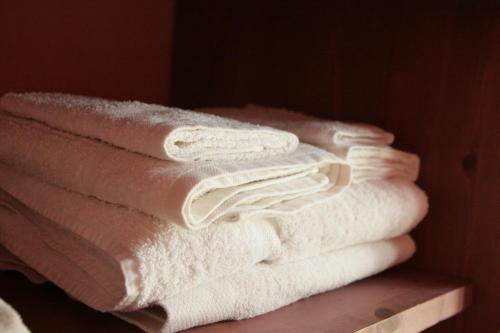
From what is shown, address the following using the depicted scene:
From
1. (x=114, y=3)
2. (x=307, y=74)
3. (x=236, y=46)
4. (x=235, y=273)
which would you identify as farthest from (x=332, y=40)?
(x=235, y=273)

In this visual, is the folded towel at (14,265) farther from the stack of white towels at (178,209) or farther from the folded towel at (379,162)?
the folded towel at (379,162)

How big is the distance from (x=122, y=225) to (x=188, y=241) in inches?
2.2

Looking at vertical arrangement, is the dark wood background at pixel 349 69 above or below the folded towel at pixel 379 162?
above

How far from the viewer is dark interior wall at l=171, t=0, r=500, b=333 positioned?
0.75m

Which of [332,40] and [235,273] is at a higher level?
[332,40]

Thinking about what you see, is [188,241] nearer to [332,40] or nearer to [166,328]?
A: [166,328]

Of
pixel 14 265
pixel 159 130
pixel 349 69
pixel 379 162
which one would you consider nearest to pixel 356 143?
pixel 379 162

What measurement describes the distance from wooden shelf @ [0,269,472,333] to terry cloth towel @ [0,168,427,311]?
0.09 feet

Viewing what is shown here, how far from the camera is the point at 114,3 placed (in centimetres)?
94

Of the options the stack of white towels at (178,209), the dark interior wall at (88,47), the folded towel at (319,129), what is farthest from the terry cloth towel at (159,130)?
the dark interior wall at (88,47)

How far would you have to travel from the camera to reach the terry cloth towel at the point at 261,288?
50 centimetres

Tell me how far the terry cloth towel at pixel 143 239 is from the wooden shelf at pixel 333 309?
0.09 feet

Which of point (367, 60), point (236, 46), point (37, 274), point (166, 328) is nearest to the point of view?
point (166, 328)

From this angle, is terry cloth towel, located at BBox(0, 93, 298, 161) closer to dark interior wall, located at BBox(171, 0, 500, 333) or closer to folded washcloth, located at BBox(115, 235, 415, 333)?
folded washcloth, located at BBox(115, 235, 415, 333)
